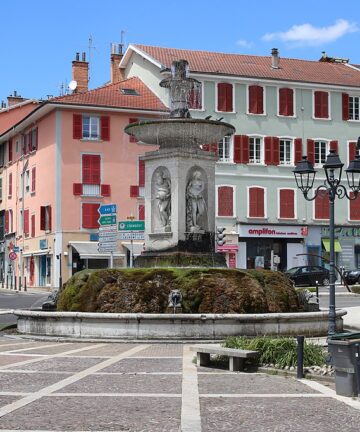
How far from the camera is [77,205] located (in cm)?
4925

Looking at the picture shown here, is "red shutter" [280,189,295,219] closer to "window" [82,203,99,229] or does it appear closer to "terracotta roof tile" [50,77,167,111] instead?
"terracotta roof tile" [50,77,167,111]

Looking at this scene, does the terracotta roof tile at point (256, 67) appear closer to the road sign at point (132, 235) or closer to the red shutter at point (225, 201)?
the red shutter at point (225, 201)

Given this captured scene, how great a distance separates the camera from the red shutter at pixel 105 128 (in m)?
50.0

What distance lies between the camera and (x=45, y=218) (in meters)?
50.6

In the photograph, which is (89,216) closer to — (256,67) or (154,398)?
(256,67)

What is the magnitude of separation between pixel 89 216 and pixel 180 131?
3070 cm

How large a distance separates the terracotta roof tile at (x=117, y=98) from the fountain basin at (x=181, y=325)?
110 ft

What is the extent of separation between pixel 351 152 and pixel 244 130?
25.8ft

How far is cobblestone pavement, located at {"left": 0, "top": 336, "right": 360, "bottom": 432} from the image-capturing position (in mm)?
7961

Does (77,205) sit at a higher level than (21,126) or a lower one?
lower

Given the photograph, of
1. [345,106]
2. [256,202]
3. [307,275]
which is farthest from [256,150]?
[307,275]

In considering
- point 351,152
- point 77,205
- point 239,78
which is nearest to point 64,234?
point 77,205

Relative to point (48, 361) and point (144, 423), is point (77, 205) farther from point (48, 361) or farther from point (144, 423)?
point (144, 423)

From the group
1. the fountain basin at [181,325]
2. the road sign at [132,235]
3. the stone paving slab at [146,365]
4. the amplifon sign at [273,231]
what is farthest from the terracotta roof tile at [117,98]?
the stone paving slab at [146,365]
